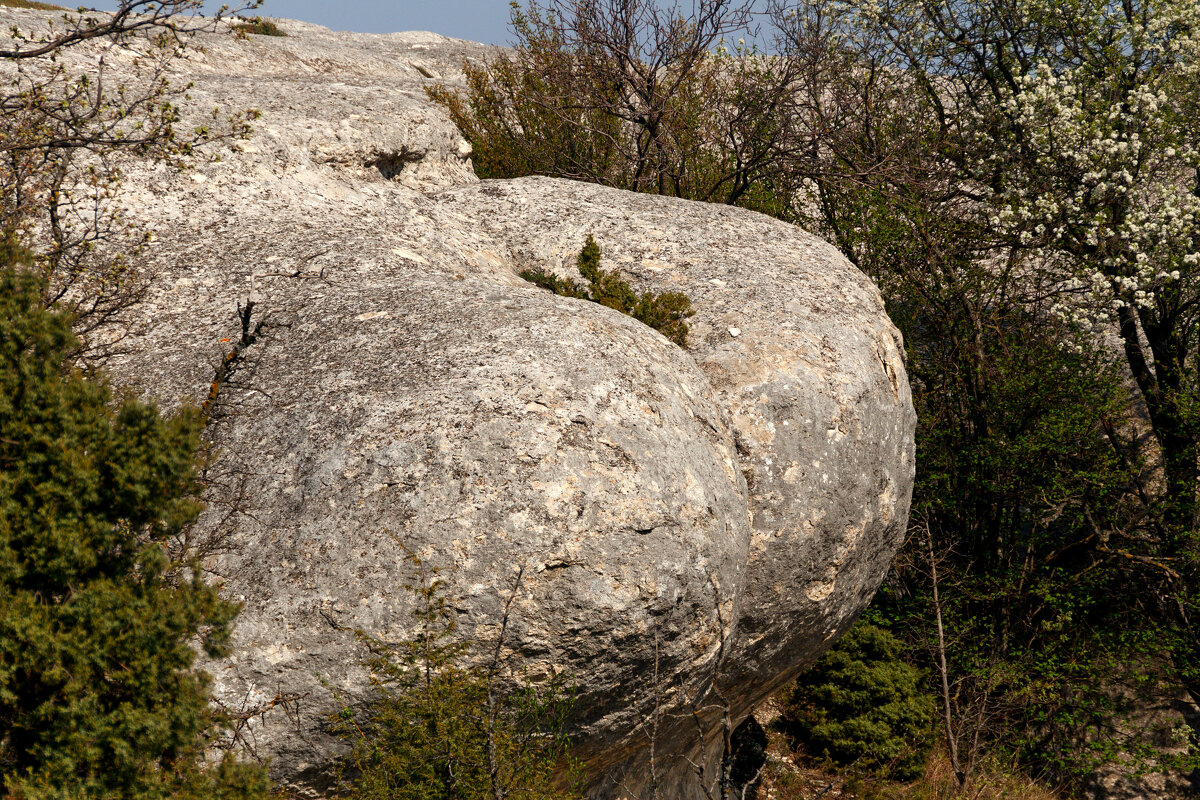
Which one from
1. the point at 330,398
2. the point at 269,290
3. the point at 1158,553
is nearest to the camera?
the point at 330,398

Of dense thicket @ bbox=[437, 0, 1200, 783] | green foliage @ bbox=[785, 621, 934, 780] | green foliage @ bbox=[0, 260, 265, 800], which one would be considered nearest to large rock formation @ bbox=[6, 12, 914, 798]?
green foliage @ bbox=[0, 260, 265, 800]

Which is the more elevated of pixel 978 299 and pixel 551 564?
pixel 978 299

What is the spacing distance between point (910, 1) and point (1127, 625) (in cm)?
1114

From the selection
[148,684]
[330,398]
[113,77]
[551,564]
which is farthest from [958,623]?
[113,77]

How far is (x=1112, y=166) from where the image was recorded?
1267 cm

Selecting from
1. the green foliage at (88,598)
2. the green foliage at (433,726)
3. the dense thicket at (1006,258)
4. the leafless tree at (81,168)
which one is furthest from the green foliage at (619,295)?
the dense thicket at (1006,258)

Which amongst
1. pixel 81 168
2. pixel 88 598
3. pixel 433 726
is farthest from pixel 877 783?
pixel 81 168

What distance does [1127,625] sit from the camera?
1334 centimetres

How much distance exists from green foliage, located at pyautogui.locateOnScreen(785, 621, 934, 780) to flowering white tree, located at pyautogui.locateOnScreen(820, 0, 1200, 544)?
4.53 metres

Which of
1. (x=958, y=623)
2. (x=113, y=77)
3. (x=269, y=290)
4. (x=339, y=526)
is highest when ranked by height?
(x=113, y=77)

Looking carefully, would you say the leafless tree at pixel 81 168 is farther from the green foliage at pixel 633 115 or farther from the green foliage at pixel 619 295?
the green foliage at pixel 633 115

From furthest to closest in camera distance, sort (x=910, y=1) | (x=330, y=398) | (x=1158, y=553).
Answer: (x=910, y=1) → (x=1158, y=553) → (x=330, y=398)

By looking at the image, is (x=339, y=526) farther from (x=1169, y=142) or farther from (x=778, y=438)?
(x=1169, y=142)

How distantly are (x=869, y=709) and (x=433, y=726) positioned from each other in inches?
361
